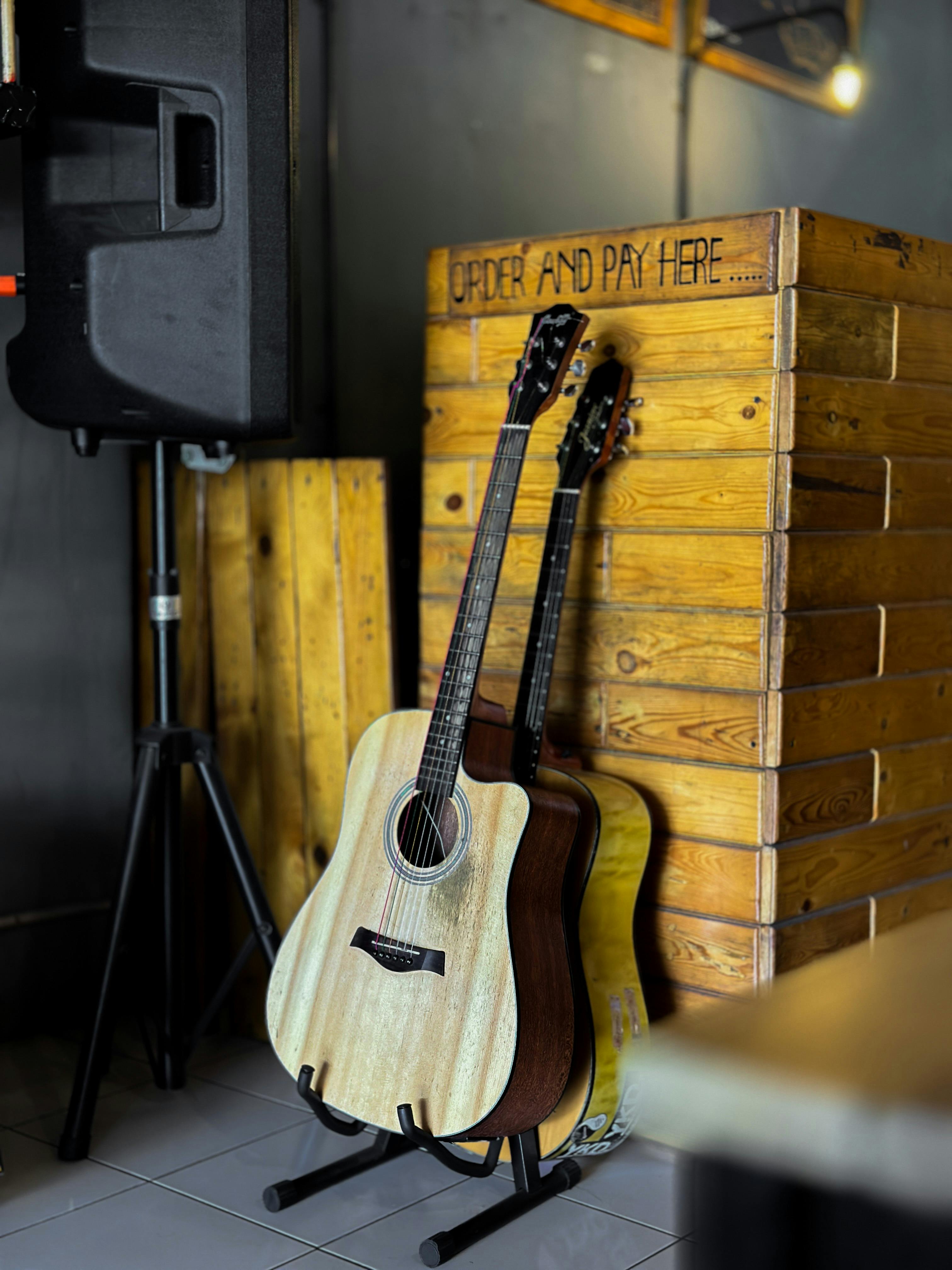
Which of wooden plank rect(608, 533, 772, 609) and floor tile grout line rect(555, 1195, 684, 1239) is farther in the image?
wooden plank rect(608, 533, 772, 609)

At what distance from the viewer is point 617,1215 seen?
192 centimetres

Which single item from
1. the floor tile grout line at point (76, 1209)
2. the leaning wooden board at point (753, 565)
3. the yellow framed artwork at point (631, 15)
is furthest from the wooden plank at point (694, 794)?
the yellow framed artwork at point (631, 15)

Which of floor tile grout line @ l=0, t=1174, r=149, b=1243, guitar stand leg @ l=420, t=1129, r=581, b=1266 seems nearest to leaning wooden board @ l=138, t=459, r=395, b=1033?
floor tile grout line @ l=0, t=1174, r=149, b=1243

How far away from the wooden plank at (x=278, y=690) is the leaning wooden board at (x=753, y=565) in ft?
1.34

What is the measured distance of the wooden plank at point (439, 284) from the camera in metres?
2.38

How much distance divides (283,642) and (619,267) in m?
0.93

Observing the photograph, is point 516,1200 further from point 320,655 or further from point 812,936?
point 320,655

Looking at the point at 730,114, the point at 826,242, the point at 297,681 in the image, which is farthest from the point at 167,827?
the point at 730,114

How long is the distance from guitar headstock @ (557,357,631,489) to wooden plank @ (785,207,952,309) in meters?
0.31

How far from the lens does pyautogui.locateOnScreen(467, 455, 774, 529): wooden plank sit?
2.02m

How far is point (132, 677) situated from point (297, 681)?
365mm

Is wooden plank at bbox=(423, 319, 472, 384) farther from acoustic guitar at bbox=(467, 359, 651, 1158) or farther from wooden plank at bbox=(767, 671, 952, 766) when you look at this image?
wooden plank at bbox=(767, 671, 952, 766)

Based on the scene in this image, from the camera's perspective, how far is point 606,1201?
6.43 feet

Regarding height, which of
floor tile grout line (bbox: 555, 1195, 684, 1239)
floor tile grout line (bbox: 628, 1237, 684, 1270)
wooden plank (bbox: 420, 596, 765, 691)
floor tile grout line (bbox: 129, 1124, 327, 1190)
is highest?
wooden plank (bbox: 420, 596, 765, 691)
